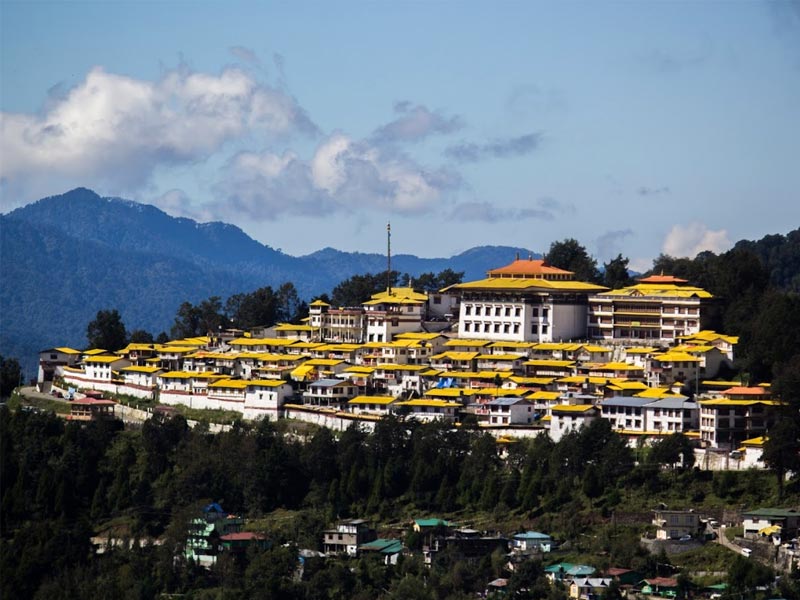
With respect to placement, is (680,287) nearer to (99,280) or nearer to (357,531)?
(357,531)

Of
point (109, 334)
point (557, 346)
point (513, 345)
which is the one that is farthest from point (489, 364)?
point (109, 334)

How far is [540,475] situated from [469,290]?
13.5 m

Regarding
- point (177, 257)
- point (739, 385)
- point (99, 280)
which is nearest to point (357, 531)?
point (739, 385)

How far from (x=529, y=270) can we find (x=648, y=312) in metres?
4.82

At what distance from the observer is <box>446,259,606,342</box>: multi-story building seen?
52.2 m

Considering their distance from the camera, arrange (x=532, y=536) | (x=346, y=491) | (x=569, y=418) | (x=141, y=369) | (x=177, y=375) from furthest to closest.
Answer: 1. (x=141, y=369)
2. (x=177, y=375)
3. (x=569, y=418)
4. (x=346, y=491)
5. (x=532, y=536)

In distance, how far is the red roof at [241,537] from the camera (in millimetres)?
41031

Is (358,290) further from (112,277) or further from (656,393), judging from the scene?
(112,277)

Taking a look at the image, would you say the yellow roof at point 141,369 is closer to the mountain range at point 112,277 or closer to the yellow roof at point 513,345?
the yellow roof at point 513,345

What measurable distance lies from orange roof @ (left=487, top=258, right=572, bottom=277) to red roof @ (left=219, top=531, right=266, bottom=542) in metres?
15.8

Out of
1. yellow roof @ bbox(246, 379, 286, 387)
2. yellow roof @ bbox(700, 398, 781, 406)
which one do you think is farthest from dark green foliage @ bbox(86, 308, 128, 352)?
yellow roof @ bbox(700, 398, 781, 406)

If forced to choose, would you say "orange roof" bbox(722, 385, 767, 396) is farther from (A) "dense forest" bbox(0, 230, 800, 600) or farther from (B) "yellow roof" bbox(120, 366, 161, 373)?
(B) "yellow roof" bbox(120, 366, 161, 373)

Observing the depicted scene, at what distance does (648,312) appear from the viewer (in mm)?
51594

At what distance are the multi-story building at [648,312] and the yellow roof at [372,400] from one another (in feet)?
24.0
